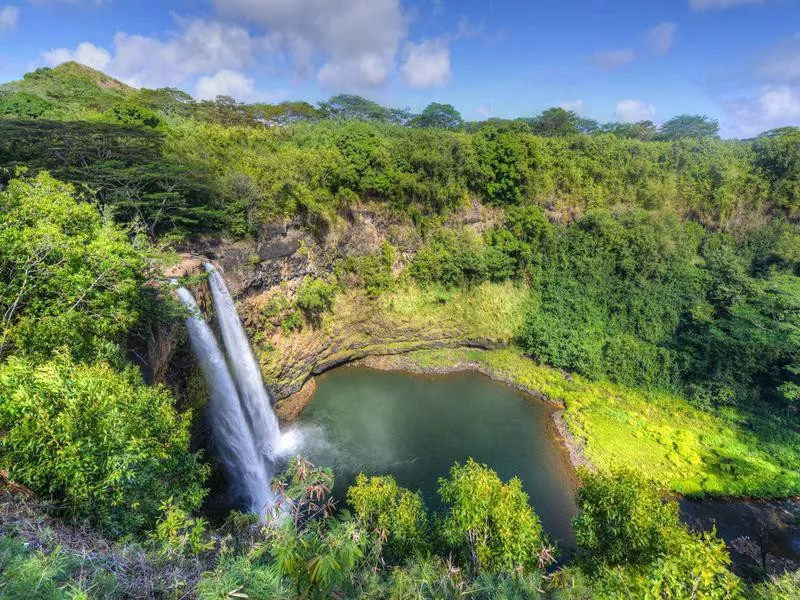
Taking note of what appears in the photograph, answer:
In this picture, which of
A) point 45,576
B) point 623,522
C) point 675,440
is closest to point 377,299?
point 675,440

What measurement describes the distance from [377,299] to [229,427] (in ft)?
41.4

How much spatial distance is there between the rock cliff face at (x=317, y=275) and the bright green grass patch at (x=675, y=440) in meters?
6.64

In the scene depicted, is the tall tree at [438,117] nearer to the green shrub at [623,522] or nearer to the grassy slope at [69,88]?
the grassy slope at [69,88]

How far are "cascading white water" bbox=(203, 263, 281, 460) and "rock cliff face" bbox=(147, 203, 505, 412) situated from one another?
1.07 m

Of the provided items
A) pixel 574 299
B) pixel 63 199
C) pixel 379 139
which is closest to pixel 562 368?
pixel 574 299

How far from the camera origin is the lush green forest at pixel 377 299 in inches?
228

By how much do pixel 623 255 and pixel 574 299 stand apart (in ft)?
14.3

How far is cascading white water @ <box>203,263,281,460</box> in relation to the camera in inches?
601

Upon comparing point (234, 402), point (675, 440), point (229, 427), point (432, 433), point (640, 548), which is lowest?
point (675, 440)

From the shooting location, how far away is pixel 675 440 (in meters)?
18.1

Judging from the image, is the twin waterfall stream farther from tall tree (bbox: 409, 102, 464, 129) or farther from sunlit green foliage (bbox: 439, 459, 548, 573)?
tall tree (bbox: 409, 102, 464, 129)

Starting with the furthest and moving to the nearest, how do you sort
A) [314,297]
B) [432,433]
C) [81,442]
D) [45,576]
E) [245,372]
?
1. [314,297]
2. [432,433]
3. [245,372]
4. [81,442]
5. [45,576]

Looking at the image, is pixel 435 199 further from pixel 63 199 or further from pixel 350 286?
pixel 63 199

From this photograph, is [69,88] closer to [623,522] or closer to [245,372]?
[245,372]
